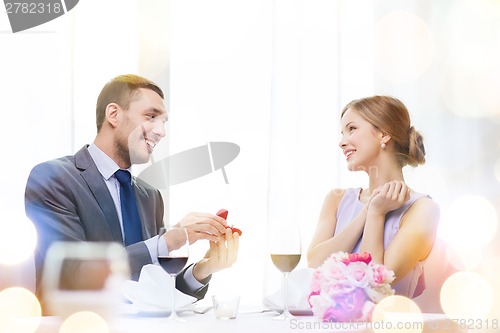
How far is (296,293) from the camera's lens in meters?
1.36

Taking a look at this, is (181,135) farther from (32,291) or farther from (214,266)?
(214,266)

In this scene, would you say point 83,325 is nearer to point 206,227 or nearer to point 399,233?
point 206,227

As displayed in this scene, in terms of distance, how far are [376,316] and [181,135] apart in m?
1.47

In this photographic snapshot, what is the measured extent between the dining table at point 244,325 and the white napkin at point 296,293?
0.11ft

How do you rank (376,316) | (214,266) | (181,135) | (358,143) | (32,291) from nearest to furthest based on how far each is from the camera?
1. (376,316)
2. (214,266)
3. (32,291)
4. (358,143)
5. (181,135)

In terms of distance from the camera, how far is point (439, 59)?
8.41ft

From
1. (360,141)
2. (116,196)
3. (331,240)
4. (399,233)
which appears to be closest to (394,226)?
(399,233)

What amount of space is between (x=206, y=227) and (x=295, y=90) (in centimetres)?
119

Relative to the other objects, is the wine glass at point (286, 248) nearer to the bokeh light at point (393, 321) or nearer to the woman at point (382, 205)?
the bokeh light at point (393, 321)

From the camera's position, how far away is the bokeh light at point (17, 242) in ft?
6.27

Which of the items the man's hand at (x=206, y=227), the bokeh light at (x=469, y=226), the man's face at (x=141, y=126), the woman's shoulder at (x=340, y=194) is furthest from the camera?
the bokeh light at (x=469, y=226)

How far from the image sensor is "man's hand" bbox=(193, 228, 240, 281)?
1.50 m

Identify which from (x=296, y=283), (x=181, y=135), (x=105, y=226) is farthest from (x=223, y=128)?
(x=296, y=283)

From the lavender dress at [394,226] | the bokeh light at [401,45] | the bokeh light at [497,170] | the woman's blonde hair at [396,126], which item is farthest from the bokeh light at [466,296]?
the bokeh light at [401,45]
